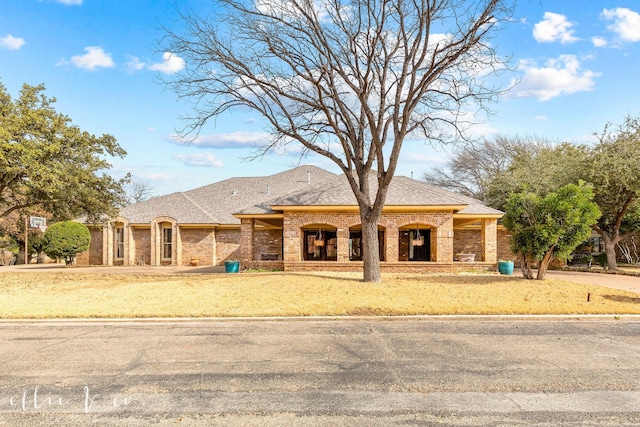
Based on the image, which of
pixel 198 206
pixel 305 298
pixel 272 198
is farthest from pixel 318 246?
pixel 305 298

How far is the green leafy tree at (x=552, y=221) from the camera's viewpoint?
15508 millimetres

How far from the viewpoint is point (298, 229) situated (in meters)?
22.7

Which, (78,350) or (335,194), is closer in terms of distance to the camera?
(78,350)

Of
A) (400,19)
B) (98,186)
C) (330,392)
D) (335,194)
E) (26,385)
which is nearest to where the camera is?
(330,392)

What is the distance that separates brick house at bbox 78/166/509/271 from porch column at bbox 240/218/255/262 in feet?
0.17

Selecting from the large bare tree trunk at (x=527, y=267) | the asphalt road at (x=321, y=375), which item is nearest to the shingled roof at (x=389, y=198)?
the large bare tree trunk at (x=527, y=267)

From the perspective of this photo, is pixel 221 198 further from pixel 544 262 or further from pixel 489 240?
pixel 544 262

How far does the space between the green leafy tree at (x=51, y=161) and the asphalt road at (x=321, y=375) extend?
1009 centimetres

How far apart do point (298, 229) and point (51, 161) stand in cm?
1137

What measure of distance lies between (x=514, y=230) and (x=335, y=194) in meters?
9.72

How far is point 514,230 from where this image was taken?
1647cm

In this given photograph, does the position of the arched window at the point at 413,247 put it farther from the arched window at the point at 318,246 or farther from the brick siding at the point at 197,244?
the brick siding at the point at 197,244

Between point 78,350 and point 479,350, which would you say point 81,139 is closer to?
point 78,350

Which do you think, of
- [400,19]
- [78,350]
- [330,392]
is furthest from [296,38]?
[330,392]
